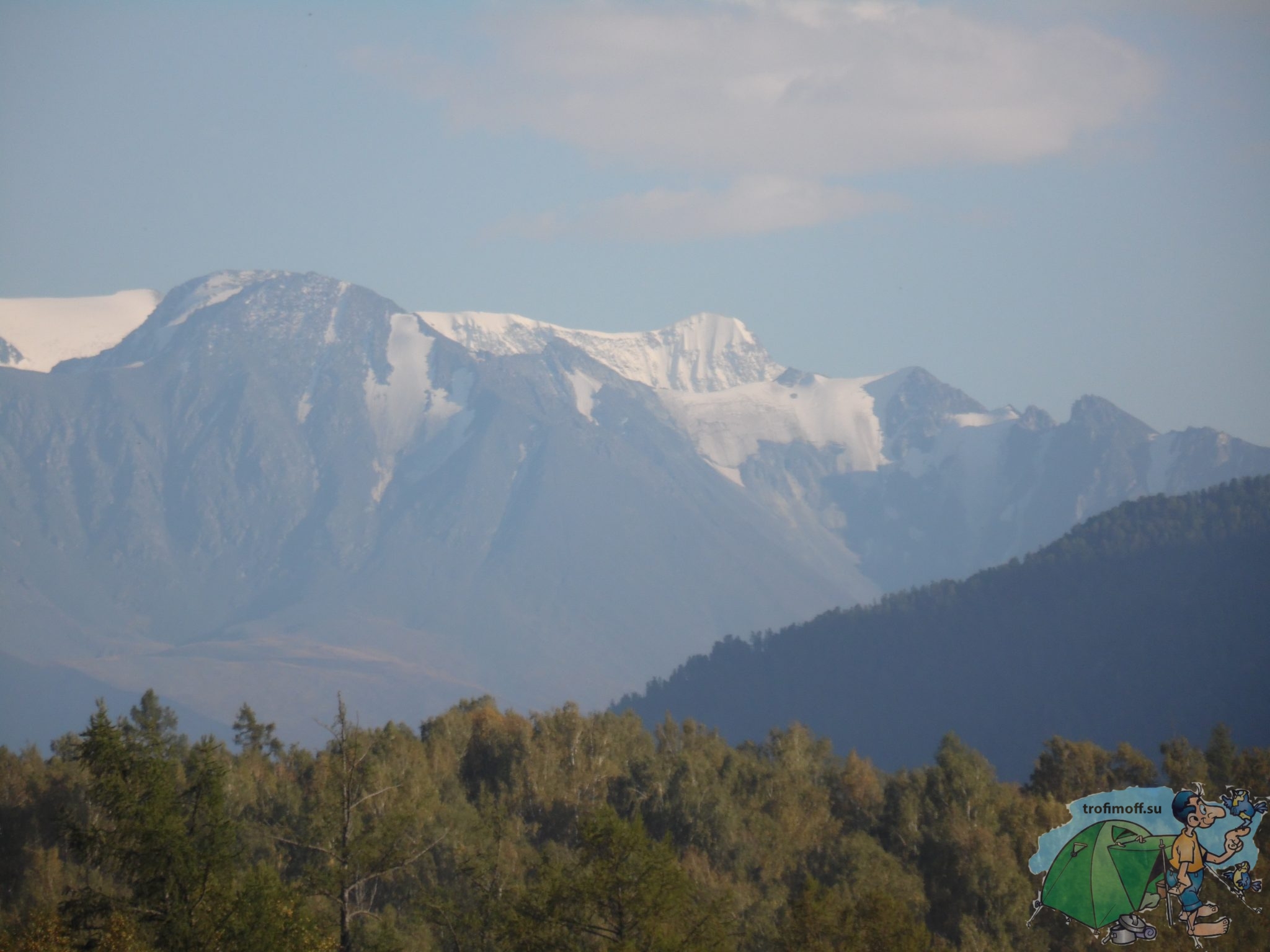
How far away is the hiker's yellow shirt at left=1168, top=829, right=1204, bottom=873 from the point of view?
44.3 m

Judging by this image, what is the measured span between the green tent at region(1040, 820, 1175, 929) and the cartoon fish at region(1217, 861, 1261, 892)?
266 cm

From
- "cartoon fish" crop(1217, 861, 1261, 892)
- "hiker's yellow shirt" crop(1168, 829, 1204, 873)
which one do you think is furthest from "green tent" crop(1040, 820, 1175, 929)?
"cartoon fish" crop(1217, 861, 1261, 892)

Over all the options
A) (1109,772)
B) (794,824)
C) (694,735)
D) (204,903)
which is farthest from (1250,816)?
(694,735)

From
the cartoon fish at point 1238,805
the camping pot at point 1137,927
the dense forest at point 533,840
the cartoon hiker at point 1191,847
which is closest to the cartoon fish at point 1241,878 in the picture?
the cartoon hiker at point 1191,847

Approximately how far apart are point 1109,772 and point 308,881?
84690 mm

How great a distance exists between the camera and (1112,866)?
153ft

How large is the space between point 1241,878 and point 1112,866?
401 inches

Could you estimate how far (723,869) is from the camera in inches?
3054

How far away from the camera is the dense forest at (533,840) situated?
35.7 meters

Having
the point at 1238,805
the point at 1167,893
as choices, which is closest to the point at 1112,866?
the point at 1167,893

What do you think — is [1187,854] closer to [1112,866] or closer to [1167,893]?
[1167,893]

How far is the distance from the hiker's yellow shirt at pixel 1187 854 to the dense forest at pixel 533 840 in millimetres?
8012

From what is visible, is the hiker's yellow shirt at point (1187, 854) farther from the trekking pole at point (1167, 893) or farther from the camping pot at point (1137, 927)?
the camping pot at point (1137, 927)

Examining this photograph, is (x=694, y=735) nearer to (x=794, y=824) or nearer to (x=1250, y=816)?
(x=794, y=824)
